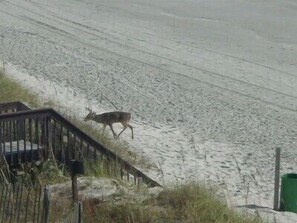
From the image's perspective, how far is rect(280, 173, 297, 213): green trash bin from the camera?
9.58m

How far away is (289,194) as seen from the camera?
381 inches

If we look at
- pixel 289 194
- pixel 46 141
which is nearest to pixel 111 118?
pixel 46 141

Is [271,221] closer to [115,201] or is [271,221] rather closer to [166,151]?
[115,201]

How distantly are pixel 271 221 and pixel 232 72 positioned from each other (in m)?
12.0

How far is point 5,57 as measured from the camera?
61.4ft

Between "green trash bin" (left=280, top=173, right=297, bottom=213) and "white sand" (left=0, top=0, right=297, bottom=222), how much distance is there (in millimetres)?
288

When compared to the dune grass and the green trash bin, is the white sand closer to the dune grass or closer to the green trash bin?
the green trash bin

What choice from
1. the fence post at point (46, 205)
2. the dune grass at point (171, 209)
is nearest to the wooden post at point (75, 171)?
the dune grass at point (171, 209)

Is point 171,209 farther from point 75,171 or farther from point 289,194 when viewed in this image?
point 289,194

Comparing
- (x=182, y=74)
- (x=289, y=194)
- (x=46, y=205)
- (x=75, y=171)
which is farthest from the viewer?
(x=182, y=74)

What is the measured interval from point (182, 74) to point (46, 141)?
1031 cm

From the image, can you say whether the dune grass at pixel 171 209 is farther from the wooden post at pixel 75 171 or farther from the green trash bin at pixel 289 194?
the green trash bin at pixel 289 194

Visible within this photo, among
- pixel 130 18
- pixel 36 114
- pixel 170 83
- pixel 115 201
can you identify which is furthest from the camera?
pixel 130 18

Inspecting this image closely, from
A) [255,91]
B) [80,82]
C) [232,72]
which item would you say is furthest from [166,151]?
[232,72]
